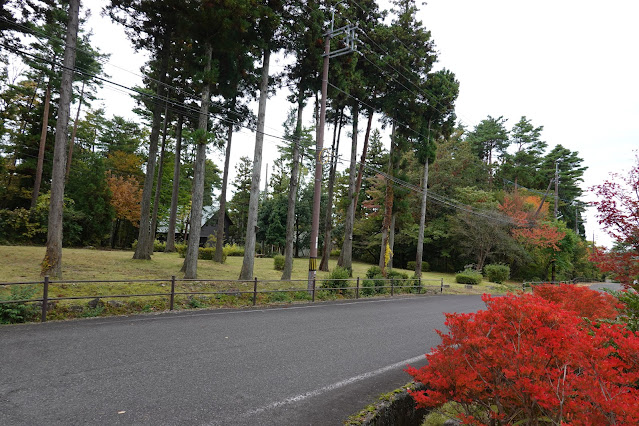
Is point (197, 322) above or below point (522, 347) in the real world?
below

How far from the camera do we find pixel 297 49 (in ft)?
52.9

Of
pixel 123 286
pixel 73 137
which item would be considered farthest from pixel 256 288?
pixel 73 137

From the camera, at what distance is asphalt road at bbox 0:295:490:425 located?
3.47 metres

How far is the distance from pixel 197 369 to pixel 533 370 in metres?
4.15

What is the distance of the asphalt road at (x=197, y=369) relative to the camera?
136 inches

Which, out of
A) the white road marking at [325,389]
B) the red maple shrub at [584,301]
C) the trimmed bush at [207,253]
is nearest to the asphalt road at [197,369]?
the white road marking at [325,389]

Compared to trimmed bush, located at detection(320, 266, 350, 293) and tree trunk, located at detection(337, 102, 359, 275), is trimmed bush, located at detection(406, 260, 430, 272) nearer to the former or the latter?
tree trunk, located at detection(337, 102, 359, 275)

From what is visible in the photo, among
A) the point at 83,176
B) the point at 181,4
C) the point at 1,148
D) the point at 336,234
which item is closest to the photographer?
the point at 181,4

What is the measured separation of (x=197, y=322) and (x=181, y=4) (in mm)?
11613

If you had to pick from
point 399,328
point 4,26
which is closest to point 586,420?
point 399,328

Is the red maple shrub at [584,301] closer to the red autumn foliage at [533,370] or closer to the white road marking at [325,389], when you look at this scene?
the white road marking at [325,389]

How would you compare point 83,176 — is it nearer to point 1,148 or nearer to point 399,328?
point 1,148

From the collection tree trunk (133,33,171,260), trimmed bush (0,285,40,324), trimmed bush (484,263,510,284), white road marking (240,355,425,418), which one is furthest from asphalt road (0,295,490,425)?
trimmed bush (484,263,510,284)

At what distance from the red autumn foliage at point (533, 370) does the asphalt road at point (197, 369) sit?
131cm
